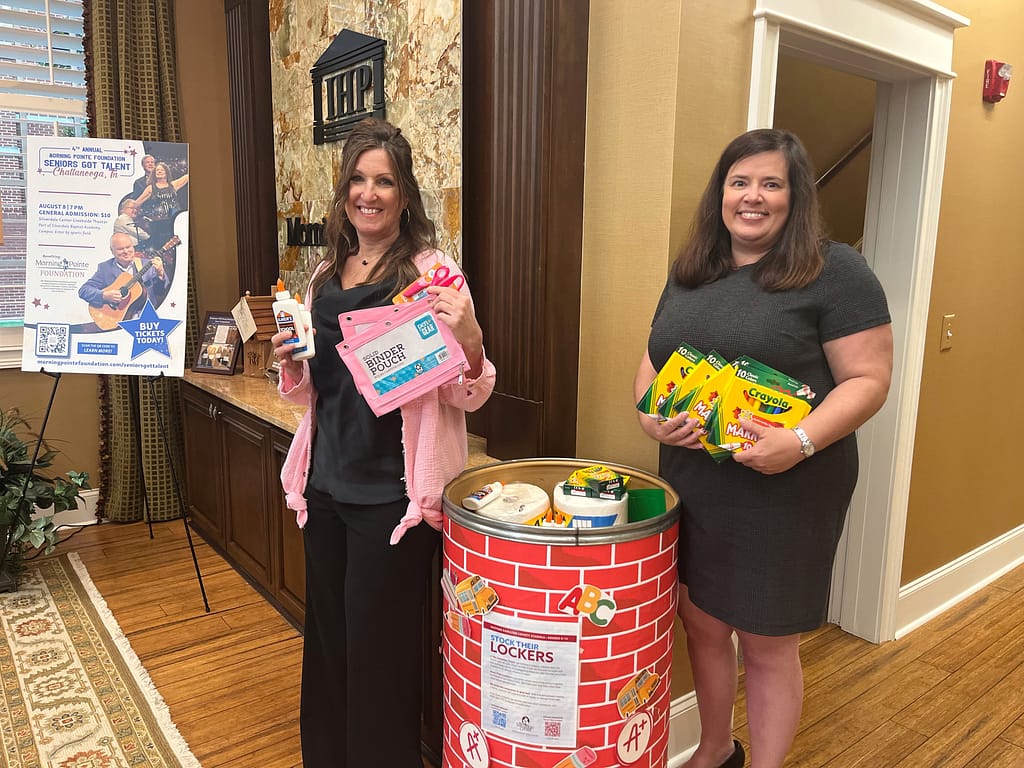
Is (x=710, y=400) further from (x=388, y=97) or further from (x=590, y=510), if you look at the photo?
(x=388, y=97)

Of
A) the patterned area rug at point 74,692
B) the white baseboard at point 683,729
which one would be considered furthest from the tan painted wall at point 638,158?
the patterned area rug at point 74,692

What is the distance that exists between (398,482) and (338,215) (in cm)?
60

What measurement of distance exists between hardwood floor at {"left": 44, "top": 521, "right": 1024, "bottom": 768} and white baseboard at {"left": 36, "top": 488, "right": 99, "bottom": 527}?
0.59m

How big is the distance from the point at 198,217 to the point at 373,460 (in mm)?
2858

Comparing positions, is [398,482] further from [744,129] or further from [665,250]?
[744,129]

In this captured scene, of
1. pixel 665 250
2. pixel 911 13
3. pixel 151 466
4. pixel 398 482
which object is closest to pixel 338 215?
pixel 398 482

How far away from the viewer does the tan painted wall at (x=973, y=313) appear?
2.56 m

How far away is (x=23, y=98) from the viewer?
3375mm

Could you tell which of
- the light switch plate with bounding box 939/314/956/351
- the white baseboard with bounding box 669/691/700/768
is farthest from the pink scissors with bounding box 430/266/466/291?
the light switch plate with bounding box 939/314/956/351

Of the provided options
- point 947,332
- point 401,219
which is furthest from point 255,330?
point 947,332

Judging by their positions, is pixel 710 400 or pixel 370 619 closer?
pixel 710 400

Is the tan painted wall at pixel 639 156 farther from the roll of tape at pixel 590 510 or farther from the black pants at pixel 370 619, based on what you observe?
the black pants at pixel 370 619

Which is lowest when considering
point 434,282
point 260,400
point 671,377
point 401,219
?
point 260,400

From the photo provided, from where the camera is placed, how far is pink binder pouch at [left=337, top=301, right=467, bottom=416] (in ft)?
4.91
